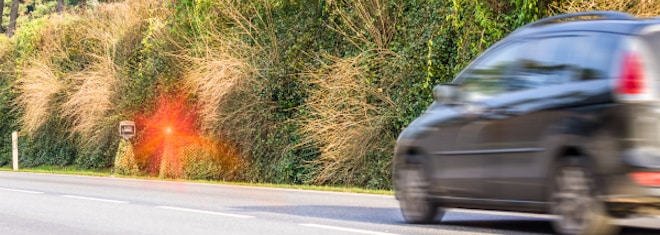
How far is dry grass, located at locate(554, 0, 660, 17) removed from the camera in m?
16.1

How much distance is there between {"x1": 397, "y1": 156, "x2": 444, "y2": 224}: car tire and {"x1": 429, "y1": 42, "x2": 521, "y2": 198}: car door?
0.31 m

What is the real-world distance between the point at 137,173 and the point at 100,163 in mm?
4767

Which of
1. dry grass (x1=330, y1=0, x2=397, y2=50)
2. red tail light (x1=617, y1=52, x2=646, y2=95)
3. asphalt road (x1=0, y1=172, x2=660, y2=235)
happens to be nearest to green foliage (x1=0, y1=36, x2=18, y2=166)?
dry grass (x1=330, y1=0, x2=397, y2=50)

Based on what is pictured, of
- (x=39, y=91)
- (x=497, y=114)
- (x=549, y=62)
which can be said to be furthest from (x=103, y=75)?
(x=549, y=62)

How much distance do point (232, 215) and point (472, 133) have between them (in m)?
3.88

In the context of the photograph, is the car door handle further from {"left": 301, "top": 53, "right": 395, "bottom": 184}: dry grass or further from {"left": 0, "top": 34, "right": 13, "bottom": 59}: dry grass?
{"left": 0, "top": 34, "right": 13, "bottom": 59}: dry grass

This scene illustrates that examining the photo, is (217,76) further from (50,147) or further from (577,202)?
(577,202)

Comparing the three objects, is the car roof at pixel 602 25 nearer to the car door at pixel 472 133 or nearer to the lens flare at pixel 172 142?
the car door at pixel 472 133

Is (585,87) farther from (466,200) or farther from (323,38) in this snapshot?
(323,38)

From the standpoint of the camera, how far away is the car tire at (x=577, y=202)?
8.47 meters

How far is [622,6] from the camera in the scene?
54.0 feet

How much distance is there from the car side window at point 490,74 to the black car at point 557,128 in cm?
1

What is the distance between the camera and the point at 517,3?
58.6ft

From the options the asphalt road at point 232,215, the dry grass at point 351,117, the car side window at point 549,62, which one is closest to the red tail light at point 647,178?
the car side window at point 549,62
